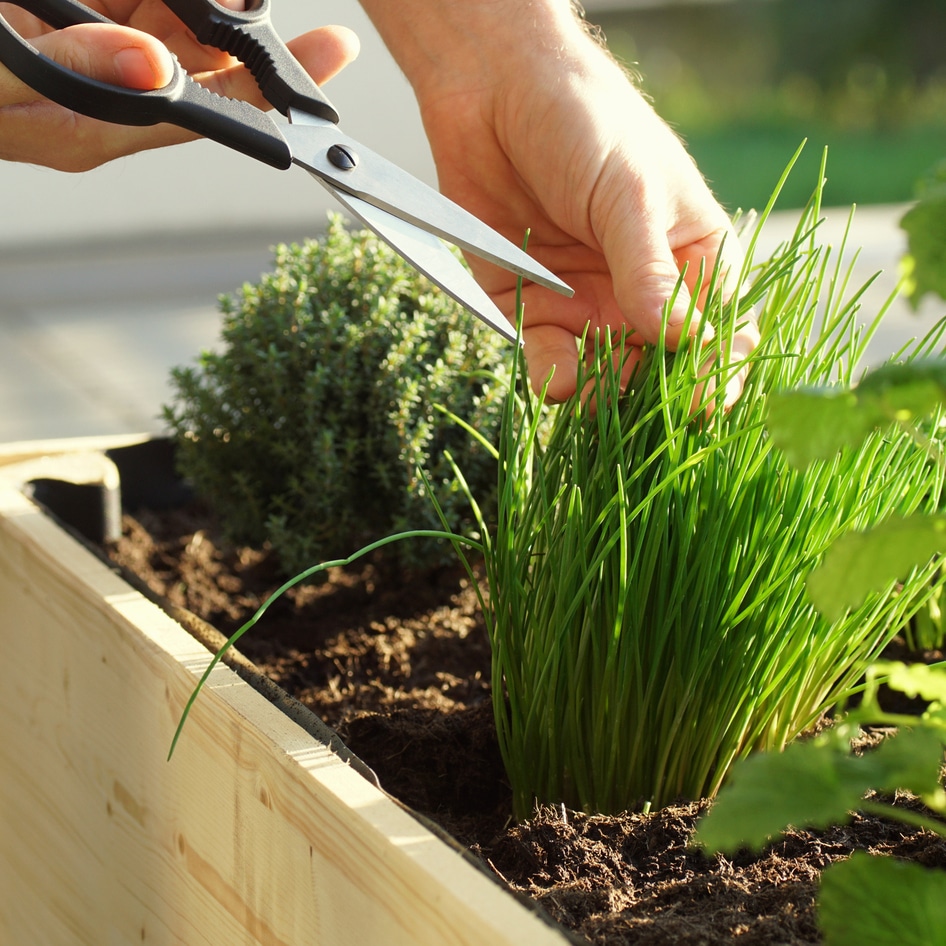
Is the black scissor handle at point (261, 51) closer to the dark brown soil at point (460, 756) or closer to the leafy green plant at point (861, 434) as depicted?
the dark brown soil at point (460, 756)

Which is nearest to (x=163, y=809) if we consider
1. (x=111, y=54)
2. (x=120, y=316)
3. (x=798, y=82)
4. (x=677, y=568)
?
(x=677, y=568)

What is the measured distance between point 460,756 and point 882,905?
43 centimetres

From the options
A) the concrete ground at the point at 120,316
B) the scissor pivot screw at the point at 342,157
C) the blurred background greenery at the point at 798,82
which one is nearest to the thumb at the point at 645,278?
the scissor pivot screw at the point at 342,157

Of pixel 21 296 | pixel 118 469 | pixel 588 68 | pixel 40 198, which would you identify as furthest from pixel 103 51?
pixel 40 198

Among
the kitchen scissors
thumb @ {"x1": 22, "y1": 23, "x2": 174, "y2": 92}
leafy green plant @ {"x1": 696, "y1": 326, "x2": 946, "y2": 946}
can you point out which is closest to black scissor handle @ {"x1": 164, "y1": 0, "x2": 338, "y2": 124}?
the kitchen scissors

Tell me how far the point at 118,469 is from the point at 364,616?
40 centimetres

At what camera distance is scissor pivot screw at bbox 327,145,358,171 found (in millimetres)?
792

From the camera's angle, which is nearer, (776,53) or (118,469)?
(118,469)

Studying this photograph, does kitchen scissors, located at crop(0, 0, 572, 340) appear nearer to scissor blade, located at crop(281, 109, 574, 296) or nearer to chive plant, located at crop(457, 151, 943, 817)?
scissor blade, located at crop(281, 109, 574, 296)

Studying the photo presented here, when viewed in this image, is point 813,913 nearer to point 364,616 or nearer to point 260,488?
point 364,616

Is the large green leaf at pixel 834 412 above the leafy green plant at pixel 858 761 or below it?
above

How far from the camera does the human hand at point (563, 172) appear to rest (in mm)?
790

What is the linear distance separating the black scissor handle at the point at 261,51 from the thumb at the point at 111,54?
→ 0.17 m

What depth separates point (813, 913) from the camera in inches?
22.0
